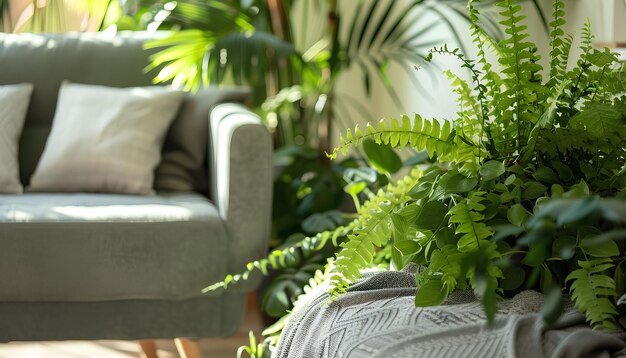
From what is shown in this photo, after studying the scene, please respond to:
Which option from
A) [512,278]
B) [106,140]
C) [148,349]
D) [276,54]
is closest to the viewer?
[512,278]

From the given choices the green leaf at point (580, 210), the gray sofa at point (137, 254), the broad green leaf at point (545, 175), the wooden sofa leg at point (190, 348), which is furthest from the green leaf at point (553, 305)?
the wooden sofa leg at point (190, 348)

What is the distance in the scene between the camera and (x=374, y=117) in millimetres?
3832

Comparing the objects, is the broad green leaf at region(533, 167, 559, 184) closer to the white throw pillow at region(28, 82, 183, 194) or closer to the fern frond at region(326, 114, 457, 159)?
the fern frond at region(326, 114, 457, 159)

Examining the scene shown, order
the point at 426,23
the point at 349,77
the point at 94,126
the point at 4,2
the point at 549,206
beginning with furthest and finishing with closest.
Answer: the point at 349,77, the point at 426,23, the point at 4,2, the point at 94,126, the point at 549,206

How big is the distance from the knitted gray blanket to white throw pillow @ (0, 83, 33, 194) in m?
1.29

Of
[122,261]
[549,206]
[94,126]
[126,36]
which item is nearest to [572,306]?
[549,206]

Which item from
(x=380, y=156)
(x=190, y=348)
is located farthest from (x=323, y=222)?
(x=380, y=156)

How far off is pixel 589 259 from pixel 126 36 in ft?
6.05

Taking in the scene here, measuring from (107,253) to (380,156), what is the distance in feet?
2.71

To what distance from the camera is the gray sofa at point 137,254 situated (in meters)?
1.86

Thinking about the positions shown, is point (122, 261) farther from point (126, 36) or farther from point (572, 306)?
point (572, 306)

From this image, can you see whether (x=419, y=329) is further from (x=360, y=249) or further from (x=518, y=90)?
(x=518, y=90)

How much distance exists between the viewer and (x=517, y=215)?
103 centimetres

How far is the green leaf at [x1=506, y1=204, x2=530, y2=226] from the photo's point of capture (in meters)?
1.02
